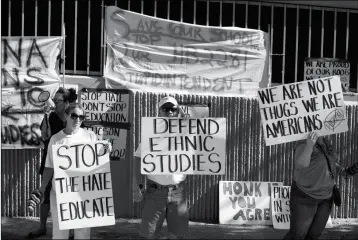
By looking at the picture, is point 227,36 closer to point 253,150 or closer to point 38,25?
point 253,150

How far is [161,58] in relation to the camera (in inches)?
416

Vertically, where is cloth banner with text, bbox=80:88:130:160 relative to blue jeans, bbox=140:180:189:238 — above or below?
above

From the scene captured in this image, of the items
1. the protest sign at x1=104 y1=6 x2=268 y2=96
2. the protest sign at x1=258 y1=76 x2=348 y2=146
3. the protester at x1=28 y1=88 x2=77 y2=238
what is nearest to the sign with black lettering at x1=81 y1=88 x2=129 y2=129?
the protest sign at x1=104 y1=6 x2=268 y2=96

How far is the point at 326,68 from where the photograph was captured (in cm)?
1109

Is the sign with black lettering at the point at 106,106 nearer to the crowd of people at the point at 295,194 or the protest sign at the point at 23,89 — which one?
the protest sign at the point at 23,89

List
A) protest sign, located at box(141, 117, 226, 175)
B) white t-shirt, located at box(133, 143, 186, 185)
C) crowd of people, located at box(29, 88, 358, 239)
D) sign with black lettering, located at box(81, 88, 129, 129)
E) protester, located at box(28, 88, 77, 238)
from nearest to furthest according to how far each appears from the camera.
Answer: crowd of people, located at box(29, 88, 358, 239) → white t-shirt, located at box(133, 143, 186, 185) → protest sign, located at box(141, 117, 226, 175) → protester, located at box(28, 88, 77, 238) → sign with black lettering, located at box(81, 88, 129, 129)

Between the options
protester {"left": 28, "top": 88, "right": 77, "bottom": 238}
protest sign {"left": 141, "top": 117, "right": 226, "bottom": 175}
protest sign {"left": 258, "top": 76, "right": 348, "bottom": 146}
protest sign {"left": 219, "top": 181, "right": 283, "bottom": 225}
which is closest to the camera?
protest sign {"left": 141, "top": 117, "right": 226, "bottom": 175}

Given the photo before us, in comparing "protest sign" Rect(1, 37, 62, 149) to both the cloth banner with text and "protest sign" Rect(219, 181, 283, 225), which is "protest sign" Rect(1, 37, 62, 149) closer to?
→ the cloth banner with text

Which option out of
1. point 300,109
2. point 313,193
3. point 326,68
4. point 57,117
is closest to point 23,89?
point 57,117

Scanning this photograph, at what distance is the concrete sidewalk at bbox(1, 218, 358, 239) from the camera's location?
9.18m

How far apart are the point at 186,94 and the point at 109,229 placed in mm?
2335

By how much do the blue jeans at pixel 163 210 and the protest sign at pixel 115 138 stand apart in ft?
11.9

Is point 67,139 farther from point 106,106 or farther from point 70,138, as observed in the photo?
point 106,106

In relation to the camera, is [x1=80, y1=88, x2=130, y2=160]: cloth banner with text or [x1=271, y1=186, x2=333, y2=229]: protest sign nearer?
[x1=271, y1=186, x2=333, y2=229]: protest sign
